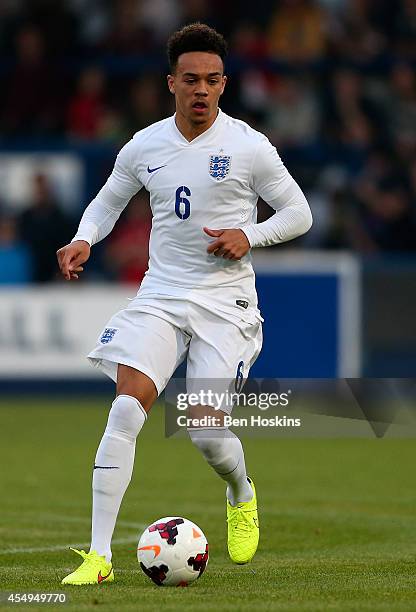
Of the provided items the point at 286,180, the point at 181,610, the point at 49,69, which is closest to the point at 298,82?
the point at 49,69

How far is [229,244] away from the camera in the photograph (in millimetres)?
6340

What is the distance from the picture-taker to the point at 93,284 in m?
16.3

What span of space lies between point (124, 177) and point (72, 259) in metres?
0.60

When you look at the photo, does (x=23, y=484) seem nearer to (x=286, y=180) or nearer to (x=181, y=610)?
(x=286, y=180)

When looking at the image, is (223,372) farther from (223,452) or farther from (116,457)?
(116,457)

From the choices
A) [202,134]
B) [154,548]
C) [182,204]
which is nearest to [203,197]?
[182,204]

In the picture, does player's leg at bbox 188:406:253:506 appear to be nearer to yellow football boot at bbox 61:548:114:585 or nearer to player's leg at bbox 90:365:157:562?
player's leg at bbox 90:365:157:562

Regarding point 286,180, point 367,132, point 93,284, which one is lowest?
point 93,284

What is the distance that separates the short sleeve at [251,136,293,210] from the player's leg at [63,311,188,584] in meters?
0.77

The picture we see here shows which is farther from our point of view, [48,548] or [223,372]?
[48,548]

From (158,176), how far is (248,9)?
12.7 m

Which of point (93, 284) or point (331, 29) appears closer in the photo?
point (93, 284)

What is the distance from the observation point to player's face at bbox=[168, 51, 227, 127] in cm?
647

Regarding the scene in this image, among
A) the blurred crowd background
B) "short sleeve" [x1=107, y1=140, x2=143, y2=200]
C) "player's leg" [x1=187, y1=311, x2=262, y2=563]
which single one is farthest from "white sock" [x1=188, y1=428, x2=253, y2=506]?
the blurred crowd background
